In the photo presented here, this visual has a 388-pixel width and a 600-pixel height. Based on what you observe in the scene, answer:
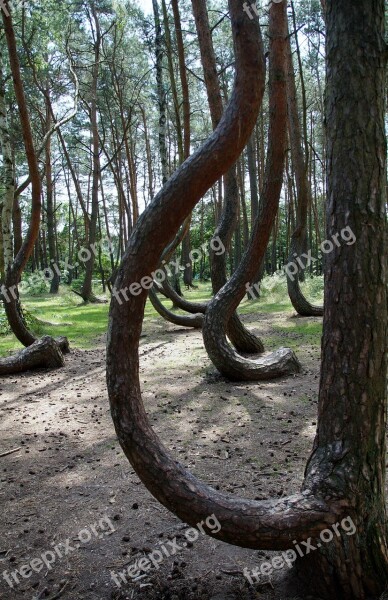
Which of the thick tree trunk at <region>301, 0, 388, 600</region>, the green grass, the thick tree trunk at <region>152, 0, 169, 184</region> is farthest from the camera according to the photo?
the thick tree trunk at <region>152, 0, 169, 184</region>

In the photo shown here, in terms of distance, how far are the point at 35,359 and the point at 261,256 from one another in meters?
3.93

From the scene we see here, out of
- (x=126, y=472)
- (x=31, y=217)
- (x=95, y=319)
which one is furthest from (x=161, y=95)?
(x=126, y=472)

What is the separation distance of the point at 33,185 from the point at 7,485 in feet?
15.5

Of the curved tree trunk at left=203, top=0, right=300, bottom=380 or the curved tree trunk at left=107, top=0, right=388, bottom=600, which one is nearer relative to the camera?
the curved tree trunk at left=107, top=0, right=388, bottom=600

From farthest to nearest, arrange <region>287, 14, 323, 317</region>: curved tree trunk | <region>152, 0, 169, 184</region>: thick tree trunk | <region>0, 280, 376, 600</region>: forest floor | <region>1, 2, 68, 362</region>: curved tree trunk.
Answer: <region>152, 0, 169, 184</region>: thick tree trunk → <region>287, 14, 323, 317</region>: curved tree trunk → <region>1, 2, 68, 362</region>: curved tree trunk → <region>0, 280, 376, 600</region>: forest floor

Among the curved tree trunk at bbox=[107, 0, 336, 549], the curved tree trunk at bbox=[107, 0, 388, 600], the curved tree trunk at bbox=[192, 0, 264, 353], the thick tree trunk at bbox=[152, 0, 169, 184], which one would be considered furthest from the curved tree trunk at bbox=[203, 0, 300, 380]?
the thick tree trunk at bbox=[152, 0, 169, 184]

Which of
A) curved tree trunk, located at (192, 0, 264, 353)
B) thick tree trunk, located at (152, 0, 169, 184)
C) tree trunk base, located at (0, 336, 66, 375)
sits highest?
thick tree trunk, located at (152, 0, 169, 184)

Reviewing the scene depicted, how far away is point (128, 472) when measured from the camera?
389 cm

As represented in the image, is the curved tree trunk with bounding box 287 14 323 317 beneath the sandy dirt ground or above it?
above

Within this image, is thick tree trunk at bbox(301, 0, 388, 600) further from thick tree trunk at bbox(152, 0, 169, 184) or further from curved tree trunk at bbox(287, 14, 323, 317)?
thick tree trunk at bbox(152, 0, 169, 184)

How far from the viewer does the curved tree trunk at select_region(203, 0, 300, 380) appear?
6.21 meters

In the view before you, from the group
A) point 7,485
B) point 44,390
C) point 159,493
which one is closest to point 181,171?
point 159,493

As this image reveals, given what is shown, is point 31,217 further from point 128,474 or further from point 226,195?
point 128,474

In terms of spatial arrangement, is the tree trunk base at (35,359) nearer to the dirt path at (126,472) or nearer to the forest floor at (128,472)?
the forest floor at (128,472)
